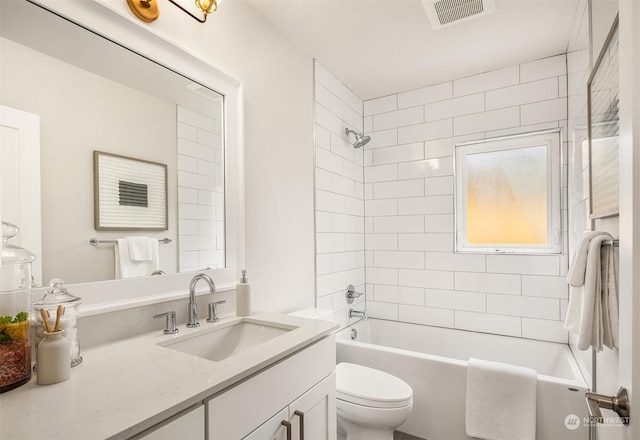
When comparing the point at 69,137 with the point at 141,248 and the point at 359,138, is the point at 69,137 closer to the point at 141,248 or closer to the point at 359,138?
the point at 141,248

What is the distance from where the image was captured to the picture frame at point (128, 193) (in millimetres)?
1154

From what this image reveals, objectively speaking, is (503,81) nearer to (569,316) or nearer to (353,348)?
(569,316)

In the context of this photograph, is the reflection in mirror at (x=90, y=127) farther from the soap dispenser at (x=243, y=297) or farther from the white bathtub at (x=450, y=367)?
the white bathtub at (x=450, y=367)

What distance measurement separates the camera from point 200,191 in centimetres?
152

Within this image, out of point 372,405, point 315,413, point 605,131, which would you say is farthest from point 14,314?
point 605,131

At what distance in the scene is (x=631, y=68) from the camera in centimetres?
58

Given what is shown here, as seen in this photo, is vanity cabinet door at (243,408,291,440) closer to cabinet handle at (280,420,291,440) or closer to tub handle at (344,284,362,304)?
cabinet handle at (280,420,291,440)

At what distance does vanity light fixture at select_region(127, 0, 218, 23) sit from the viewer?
1.23 meters

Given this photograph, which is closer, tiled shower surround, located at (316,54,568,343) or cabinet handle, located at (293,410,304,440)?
cabinet handle, located at (293,410,304,440)

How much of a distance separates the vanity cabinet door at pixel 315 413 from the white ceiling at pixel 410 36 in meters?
1.92

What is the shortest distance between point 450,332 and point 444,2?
89.7 inches

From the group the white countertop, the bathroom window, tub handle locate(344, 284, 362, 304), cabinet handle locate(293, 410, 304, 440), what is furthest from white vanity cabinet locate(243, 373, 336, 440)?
the bathroom window

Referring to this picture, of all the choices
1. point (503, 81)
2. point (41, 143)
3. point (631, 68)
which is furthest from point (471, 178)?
point (41, 143)

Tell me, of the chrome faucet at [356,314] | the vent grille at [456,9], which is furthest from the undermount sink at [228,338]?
the vent grille at [456,9]
